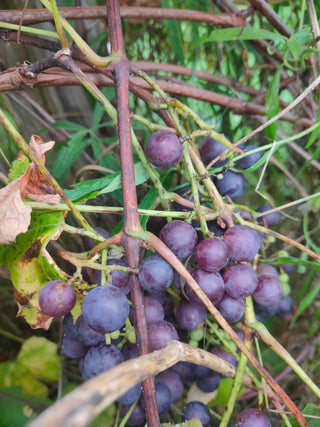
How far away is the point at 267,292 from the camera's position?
673 mm

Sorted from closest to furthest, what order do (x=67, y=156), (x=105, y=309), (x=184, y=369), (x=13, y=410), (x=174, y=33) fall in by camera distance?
(x=105, y=309) < (x=184, y=369) < (x=13, y=410) < (x=67, y=156) < (x=174, y=33)

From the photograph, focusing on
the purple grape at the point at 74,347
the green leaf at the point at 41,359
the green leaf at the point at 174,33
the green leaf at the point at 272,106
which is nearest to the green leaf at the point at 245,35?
the green leaf at the point at 272,106

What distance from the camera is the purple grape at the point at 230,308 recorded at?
64 cm

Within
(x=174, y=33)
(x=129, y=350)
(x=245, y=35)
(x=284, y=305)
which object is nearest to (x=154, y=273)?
(x=129, y=350)

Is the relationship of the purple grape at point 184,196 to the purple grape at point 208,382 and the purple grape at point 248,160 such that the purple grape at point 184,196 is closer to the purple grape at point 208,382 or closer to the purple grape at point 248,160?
the purple grape at point 248,160

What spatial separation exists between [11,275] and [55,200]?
5.8 inches

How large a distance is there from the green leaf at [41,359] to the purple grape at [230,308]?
47cm

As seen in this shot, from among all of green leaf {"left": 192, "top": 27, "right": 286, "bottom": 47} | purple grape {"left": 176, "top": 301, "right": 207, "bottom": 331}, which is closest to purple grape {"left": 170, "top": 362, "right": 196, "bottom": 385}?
purple grape {"left": 176, "top": 301, "right": 207, "bottom": 331}

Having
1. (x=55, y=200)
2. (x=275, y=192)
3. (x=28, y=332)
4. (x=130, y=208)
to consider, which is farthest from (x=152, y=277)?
(x=275, y=192)

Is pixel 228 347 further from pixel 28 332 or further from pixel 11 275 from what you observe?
→ pixel 28 332

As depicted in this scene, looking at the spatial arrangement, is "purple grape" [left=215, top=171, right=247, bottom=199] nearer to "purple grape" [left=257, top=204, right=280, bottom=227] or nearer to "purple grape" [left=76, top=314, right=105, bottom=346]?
"purple grape" [left=257, top=204, right=280, bottom=227]

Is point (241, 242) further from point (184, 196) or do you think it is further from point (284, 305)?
point (284, 305)

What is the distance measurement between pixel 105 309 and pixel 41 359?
0.50 m

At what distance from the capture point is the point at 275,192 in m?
1.09
